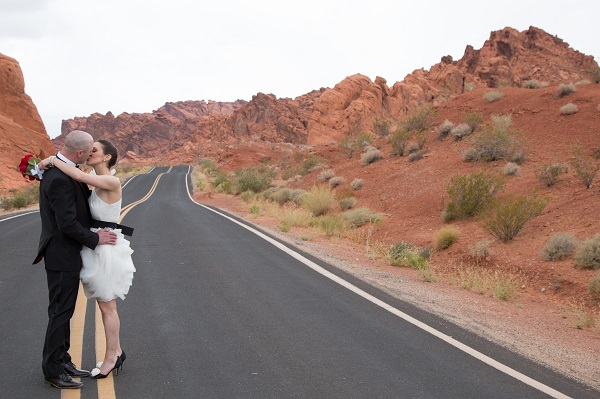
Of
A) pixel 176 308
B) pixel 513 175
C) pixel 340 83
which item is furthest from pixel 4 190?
pixel 340 83

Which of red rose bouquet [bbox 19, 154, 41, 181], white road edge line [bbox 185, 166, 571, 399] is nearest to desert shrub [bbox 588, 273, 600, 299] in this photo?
white road edge line [bbox 185, 166, 571, 399]

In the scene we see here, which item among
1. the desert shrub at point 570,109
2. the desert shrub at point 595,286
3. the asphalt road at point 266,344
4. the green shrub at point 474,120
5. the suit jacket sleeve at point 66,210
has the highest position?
the desert shrub at point 570,109

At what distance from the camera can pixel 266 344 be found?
17.6 feet

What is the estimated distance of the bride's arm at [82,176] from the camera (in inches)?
163

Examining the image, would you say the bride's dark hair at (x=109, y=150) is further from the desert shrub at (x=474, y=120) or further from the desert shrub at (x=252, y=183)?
the desert shrub at (x=252, y=183)

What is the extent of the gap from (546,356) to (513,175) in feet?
45.9

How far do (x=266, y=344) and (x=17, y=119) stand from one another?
55661 millimetres

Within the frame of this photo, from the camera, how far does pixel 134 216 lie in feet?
61.3

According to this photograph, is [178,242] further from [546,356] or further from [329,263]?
[546,356]

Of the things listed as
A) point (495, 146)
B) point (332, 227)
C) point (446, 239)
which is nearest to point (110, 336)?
point (446, 239)

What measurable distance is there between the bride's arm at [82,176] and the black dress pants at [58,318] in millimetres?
747

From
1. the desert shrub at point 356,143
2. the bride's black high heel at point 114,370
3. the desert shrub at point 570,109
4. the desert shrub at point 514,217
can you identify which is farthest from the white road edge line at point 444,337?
the desert shrub at point 356,143

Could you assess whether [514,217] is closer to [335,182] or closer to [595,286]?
[595,286]

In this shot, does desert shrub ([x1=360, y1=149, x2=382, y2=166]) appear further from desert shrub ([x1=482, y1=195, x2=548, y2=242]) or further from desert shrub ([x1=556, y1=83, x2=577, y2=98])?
desert shrub ([x1=482, y1=195, x2=548, y2=242])
